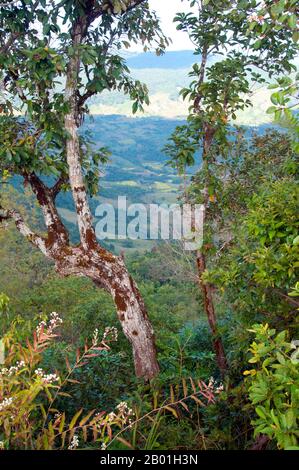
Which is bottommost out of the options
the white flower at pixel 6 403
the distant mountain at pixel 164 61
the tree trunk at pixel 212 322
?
the tree trunk at pixel 212 322

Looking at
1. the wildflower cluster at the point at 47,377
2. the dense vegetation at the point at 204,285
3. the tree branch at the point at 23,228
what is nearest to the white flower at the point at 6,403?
the dense vegetation at the point at 204,285

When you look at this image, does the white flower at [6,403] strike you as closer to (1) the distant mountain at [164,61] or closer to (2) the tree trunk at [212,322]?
(2) the tree trunk at [212,322]

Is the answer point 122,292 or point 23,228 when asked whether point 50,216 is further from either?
point 122,292

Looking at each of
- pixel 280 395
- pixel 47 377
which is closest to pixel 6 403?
pixel 47 377

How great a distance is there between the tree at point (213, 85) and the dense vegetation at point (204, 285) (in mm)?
19

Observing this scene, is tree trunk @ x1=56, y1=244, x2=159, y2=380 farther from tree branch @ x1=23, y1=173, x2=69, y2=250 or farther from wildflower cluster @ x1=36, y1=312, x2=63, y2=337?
wildflower cluster @ x1=36, y1=312, x2=63, y2=337

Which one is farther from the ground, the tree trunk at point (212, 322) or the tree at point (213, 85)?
the tree at point (213, 85)

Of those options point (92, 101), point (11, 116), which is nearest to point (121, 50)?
point (92, 101)

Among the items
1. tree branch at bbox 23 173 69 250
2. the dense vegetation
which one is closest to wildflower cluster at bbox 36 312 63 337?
the dense vegetation

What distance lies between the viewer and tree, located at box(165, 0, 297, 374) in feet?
15.9

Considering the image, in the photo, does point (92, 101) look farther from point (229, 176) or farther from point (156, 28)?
point (229, 176)

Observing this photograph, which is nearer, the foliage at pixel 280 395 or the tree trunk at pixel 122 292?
the foliage at pixel 280 395

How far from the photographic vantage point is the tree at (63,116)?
4.75 meters

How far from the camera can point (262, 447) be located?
3.41 meters
